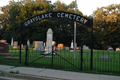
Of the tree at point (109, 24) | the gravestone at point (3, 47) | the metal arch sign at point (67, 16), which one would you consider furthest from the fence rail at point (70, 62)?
the tree at point (109, 24)

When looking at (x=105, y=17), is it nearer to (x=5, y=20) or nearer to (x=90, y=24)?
(x=90, y=24)

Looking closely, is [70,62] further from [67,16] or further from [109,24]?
[109,24]

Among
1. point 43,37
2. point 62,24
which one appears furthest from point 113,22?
point 43,37

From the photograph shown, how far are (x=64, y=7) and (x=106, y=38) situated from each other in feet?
61.7

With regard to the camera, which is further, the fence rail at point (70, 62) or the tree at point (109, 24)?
the tree at point (109, 24)

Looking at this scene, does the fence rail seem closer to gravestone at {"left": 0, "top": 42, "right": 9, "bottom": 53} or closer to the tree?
gravestone at {"left": 0, "top": 42, "right": 9, "bottom": 53}

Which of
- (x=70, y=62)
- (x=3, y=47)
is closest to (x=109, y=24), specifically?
(x=70, y=62)

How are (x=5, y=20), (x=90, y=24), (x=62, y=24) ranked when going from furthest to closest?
1. (x=5, y=20)
2. (x=62, y=24)
3. (x=90, y=24)

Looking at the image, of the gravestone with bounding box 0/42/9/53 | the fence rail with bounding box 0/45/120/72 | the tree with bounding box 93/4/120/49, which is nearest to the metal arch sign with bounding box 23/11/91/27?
the fence rail with bounding box 0/45/120/72

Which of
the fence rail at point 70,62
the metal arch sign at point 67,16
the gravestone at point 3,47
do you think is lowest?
the fence rail at point 70,62

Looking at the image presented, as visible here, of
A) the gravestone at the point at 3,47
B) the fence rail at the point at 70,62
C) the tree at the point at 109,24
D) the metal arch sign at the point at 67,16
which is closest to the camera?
the fence rail at the point at 70,62

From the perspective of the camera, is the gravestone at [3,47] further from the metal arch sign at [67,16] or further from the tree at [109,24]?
the tree at [109,24]

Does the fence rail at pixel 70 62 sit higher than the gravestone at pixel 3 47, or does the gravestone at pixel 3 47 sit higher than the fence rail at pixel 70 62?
the gravestone at pixel 3 47

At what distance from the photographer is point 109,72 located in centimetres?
920
